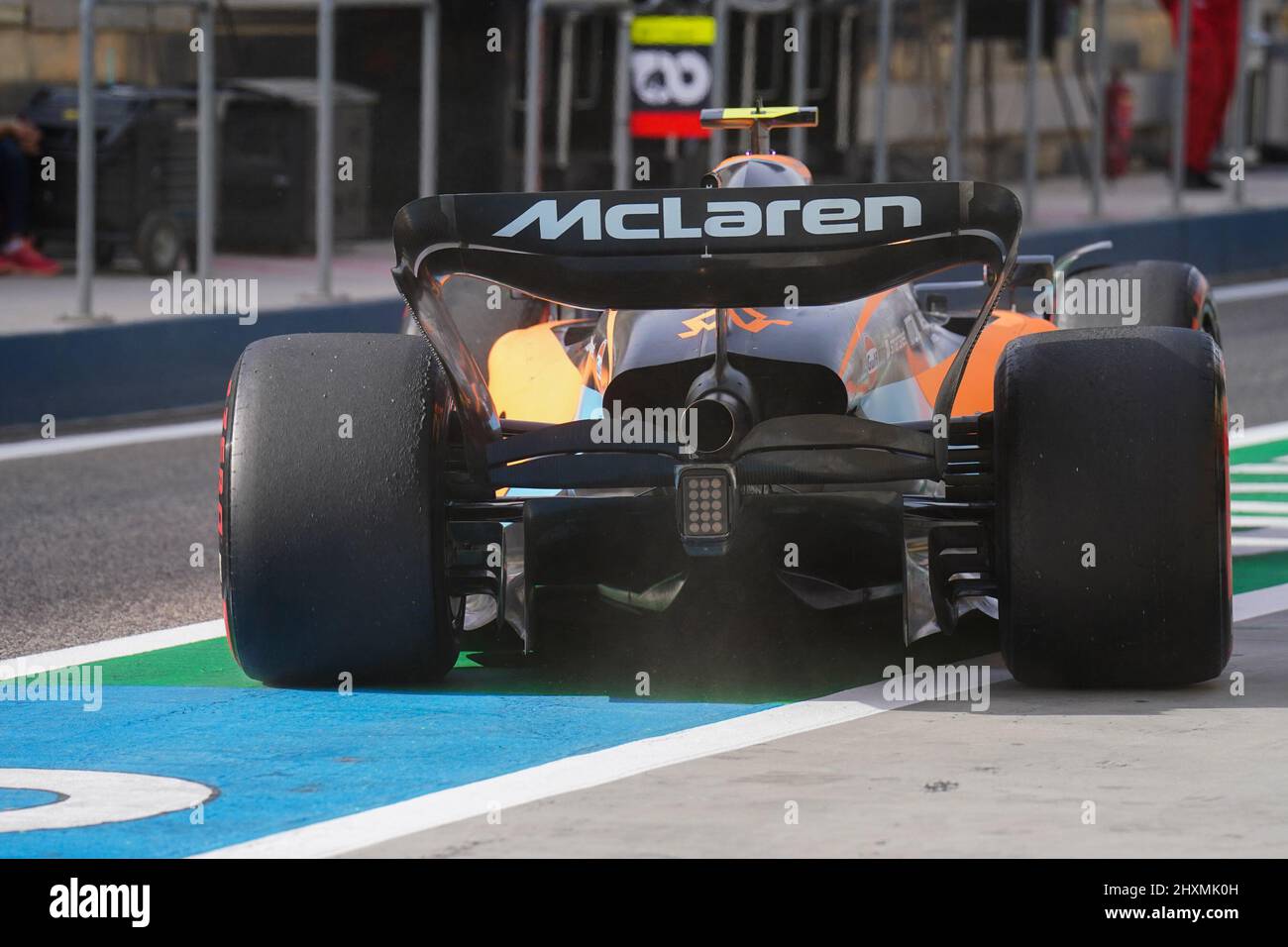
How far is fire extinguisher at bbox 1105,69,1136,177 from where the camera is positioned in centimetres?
2990

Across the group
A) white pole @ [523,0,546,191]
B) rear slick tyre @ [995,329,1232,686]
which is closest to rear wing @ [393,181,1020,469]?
rear slick tyre @ [995,329,1232,686]

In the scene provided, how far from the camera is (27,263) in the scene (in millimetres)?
17391

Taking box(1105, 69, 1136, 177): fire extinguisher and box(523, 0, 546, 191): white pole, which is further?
box(1105, 69, 1136, 177): fire extinguisher

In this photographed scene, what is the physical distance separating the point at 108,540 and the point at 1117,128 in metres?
21.9

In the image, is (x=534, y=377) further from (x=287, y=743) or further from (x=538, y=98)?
(x=538, y=98)

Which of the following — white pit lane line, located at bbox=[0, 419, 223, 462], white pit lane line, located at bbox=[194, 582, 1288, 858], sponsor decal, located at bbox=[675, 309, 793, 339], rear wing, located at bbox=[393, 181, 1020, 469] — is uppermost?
rear wing, located at bbox=[393, 181, 1020, 469]

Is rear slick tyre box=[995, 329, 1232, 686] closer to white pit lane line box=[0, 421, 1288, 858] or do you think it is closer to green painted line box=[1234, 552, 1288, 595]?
white pit lane line box=[0, 421, 1288, 858]

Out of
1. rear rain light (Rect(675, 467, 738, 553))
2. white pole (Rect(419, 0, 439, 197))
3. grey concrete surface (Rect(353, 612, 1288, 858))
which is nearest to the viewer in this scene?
grey concrete surface (Rect(353, 612, 1288, 858))

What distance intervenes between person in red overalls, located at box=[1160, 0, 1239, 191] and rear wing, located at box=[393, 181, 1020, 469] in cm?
2013

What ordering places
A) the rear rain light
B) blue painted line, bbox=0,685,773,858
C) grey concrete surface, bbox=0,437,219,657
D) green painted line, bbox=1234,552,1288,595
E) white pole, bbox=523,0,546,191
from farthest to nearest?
white pole, bbox=523,0,546,191, green painted line, bbox=1234,552,1288,595, grey concrete surface, bbox=0,437,219,657, the rear rain light, blue painted line, bbox=0,685,773,858

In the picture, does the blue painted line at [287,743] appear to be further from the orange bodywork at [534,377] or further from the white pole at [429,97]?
the white pole at [429,97]

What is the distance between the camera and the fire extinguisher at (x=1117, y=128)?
29.9 metres
